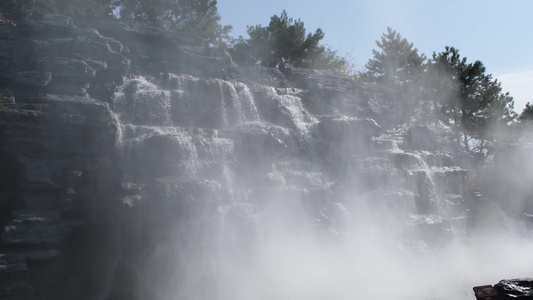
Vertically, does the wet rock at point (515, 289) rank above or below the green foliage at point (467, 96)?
below

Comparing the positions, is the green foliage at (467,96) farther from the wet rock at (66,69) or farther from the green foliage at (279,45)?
the wet rock at (66,69)

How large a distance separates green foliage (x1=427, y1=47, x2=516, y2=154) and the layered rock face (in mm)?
6542

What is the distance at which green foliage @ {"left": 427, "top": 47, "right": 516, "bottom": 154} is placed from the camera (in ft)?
88.7

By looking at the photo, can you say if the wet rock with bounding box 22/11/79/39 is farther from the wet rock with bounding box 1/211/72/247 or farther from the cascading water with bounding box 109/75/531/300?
the wet rock with bounding box 1/211/72/247

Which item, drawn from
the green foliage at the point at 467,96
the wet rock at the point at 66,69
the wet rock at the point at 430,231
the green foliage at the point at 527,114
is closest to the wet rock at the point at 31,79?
the wet rock at the point at 66,69

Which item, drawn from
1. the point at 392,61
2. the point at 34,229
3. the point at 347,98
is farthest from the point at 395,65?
the point at 34,229

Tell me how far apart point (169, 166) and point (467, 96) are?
67.2 feet

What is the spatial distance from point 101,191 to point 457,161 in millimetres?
18156

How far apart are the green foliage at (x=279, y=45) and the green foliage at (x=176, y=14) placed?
2.44m

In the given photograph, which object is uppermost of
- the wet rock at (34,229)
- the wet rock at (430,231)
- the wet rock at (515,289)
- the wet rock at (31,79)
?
the wet rock at (31,79)

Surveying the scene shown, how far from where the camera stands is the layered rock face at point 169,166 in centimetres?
1345

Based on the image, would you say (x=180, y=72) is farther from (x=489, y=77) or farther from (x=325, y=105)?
(x=489, y=77)

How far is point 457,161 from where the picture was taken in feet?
77.1

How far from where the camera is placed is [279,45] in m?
27.7
